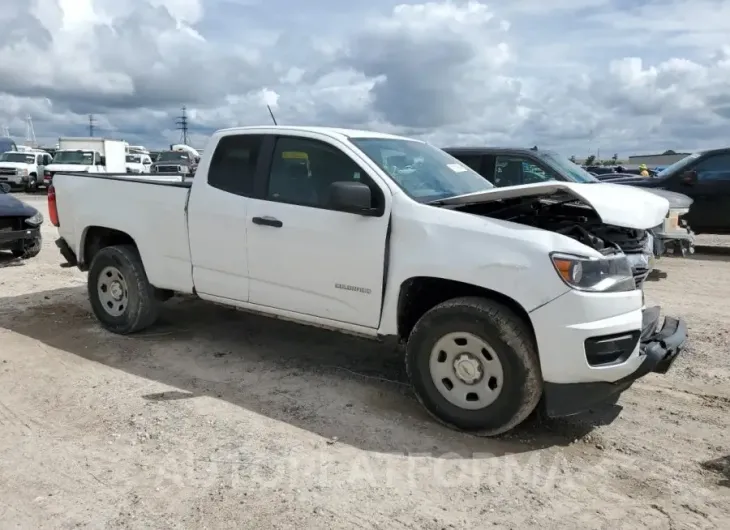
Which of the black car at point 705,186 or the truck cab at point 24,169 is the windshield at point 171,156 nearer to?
the truck cab at point 24,169

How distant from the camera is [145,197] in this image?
572 centimetres

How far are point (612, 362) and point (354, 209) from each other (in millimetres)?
1853

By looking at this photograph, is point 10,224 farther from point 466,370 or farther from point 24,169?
point 24,169

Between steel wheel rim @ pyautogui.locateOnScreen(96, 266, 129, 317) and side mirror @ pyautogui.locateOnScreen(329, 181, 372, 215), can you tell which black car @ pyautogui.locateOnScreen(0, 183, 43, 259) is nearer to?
steel wheel rim @ pyautogui.locateOnScreen(96, 266, 129, 317)

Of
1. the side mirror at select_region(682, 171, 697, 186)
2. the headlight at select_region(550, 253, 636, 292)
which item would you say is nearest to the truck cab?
the side mirror at select_region(682, 171, 697, 186)

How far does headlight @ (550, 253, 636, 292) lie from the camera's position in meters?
3.64

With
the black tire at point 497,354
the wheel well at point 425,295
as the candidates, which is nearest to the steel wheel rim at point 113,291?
the wheel well at point 425,295

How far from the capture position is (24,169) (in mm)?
30141

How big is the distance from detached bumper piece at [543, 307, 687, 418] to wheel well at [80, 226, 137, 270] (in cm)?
429

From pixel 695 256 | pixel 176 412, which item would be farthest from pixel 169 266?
pixel 695 256

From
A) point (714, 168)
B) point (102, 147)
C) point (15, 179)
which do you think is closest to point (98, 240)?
point (714, 168)

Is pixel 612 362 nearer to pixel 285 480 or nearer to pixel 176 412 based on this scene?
pixel 285 480

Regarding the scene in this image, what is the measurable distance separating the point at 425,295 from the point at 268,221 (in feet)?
4.33

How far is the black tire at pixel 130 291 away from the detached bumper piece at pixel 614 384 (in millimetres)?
3753
